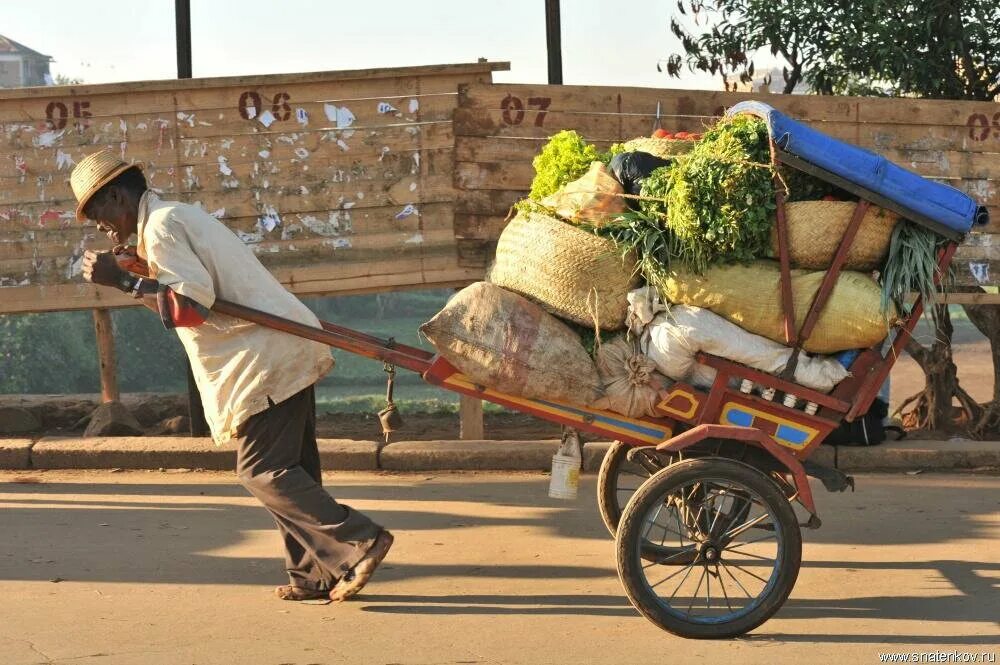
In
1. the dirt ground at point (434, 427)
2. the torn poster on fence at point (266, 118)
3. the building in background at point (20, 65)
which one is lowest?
the dirt ground at point (434, 427)

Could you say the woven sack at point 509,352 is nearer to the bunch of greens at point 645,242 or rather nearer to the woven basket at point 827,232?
the bunch of greens at point 645,242

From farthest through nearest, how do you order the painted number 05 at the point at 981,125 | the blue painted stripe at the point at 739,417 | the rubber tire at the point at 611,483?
the painted number 05 at the point at 981,125
the rubber tire at the point at 611,483
the blue painted stripe at the point at 739,417

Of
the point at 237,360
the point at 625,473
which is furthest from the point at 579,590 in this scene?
the point at 625,473

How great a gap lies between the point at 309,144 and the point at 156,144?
100 cm

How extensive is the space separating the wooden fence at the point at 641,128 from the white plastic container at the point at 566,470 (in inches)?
136

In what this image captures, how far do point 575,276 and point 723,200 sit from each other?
2.05 ft

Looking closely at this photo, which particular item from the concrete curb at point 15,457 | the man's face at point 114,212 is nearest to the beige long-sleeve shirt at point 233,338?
the man's face at point 114,212

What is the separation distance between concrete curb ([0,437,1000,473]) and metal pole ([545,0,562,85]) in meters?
A: 2.62

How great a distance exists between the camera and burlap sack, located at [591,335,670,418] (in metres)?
4.80

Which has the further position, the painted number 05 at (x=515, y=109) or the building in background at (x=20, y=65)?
the building in background at (x=20, y=65)

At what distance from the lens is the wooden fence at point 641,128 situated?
8.35m

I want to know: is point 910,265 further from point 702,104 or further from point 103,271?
point 702,104

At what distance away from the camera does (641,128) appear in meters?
8.44

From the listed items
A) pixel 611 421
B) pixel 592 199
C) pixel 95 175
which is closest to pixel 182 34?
pixel 95 175
